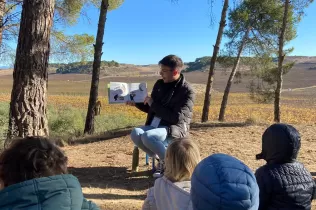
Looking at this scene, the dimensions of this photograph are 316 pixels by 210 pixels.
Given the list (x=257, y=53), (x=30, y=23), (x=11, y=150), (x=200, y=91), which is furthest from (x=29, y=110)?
(x=200, y=91)

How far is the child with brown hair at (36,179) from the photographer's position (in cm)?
163

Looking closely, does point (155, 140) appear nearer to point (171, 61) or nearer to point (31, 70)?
point (171, 61)

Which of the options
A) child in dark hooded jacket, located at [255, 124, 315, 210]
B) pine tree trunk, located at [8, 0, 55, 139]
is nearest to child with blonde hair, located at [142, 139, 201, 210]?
child in dark hooded jacket, located at [255, 124, 315, 210]

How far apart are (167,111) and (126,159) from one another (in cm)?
204

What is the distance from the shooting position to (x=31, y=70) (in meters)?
4.95

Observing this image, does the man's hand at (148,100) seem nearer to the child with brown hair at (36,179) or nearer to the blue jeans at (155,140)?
the blue jeans at (155,140)

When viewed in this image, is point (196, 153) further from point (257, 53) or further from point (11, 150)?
point (257, 53)

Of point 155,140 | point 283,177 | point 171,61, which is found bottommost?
point 155,140

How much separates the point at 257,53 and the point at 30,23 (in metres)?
12.2

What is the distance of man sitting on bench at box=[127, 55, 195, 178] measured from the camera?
4.46m

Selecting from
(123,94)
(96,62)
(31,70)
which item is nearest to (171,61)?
(123,94)

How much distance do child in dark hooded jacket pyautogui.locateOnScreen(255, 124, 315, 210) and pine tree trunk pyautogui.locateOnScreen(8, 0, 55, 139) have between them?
3411mm

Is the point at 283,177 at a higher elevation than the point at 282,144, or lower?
lower

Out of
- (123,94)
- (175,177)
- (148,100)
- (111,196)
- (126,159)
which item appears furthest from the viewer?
(126,159)
